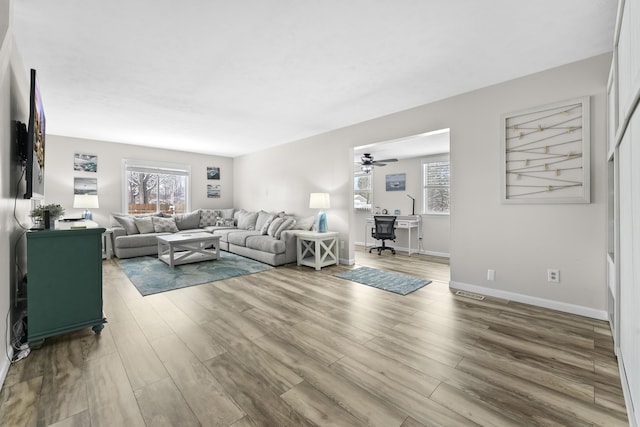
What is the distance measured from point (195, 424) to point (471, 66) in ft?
11.6

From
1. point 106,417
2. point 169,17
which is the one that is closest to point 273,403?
point 106,417

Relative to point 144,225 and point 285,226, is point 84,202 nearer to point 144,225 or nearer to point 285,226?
point 144,225

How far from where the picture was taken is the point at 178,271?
4305 mm

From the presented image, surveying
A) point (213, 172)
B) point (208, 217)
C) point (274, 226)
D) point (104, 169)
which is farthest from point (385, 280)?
point (104, 169)

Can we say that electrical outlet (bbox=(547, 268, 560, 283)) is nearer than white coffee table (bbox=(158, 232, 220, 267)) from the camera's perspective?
Yes

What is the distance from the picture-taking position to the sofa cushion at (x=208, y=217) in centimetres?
687

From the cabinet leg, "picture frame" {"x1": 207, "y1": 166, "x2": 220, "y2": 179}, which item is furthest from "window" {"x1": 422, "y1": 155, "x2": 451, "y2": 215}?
the cabinet leg

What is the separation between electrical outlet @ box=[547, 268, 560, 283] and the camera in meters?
2.80

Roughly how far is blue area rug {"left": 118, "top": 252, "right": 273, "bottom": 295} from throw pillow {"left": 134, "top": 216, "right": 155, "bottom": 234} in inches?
27.1

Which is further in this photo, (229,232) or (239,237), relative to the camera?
(229,232)

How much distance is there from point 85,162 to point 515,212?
7.55 m

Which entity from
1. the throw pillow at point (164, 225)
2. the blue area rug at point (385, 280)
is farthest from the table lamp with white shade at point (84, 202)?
the blue area rug at point (385, 280)

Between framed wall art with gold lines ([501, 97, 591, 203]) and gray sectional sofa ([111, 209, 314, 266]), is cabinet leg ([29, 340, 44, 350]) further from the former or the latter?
framed wall art with gold lines ([501, 97, 591, 203])

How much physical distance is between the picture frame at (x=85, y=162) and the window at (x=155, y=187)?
519 millimetres
